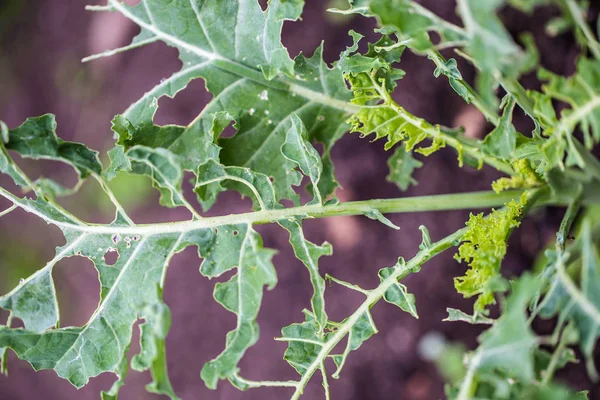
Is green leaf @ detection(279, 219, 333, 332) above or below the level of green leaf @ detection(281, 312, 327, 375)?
above

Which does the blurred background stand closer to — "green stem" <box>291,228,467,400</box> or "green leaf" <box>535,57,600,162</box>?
"green stem" <box>291,228,467,400</box>

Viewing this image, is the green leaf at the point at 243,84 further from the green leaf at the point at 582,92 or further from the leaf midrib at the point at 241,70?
the green leaf at the point at 582,92

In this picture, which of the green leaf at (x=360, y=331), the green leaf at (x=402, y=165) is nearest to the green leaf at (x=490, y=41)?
the green leaf at (x=360, y=331)

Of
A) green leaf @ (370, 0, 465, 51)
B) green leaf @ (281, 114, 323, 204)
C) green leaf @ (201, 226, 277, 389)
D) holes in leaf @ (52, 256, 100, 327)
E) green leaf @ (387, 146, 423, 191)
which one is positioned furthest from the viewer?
holes in leaf @ (52, 256, 100, 327)

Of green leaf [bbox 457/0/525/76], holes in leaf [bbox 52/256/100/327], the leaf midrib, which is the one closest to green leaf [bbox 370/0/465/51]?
green leaf [bbox 457/0/525/76]

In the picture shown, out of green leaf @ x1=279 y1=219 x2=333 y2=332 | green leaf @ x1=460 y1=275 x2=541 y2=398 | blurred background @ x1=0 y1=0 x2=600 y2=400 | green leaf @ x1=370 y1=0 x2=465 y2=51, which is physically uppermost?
green leaf @ x1=370 y1=0 x2=465 y2=51

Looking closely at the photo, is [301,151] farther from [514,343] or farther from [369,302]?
[514,343]

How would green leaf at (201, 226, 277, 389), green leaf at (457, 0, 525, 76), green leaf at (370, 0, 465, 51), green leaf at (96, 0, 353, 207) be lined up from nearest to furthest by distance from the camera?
1. green leaf at (457, 0, 525, 76)
2. green leaf at (370, 0, 465, 51)
3. green leaf at (201, 226, 277, 389)
4. green leaf at (96, 0, 353, 207)

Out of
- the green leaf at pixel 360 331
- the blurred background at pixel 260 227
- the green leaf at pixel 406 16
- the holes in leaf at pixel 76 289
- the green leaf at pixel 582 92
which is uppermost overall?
the green leaf at pixel 406 16

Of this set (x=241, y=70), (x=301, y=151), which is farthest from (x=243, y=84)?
(x=301, y=151)
